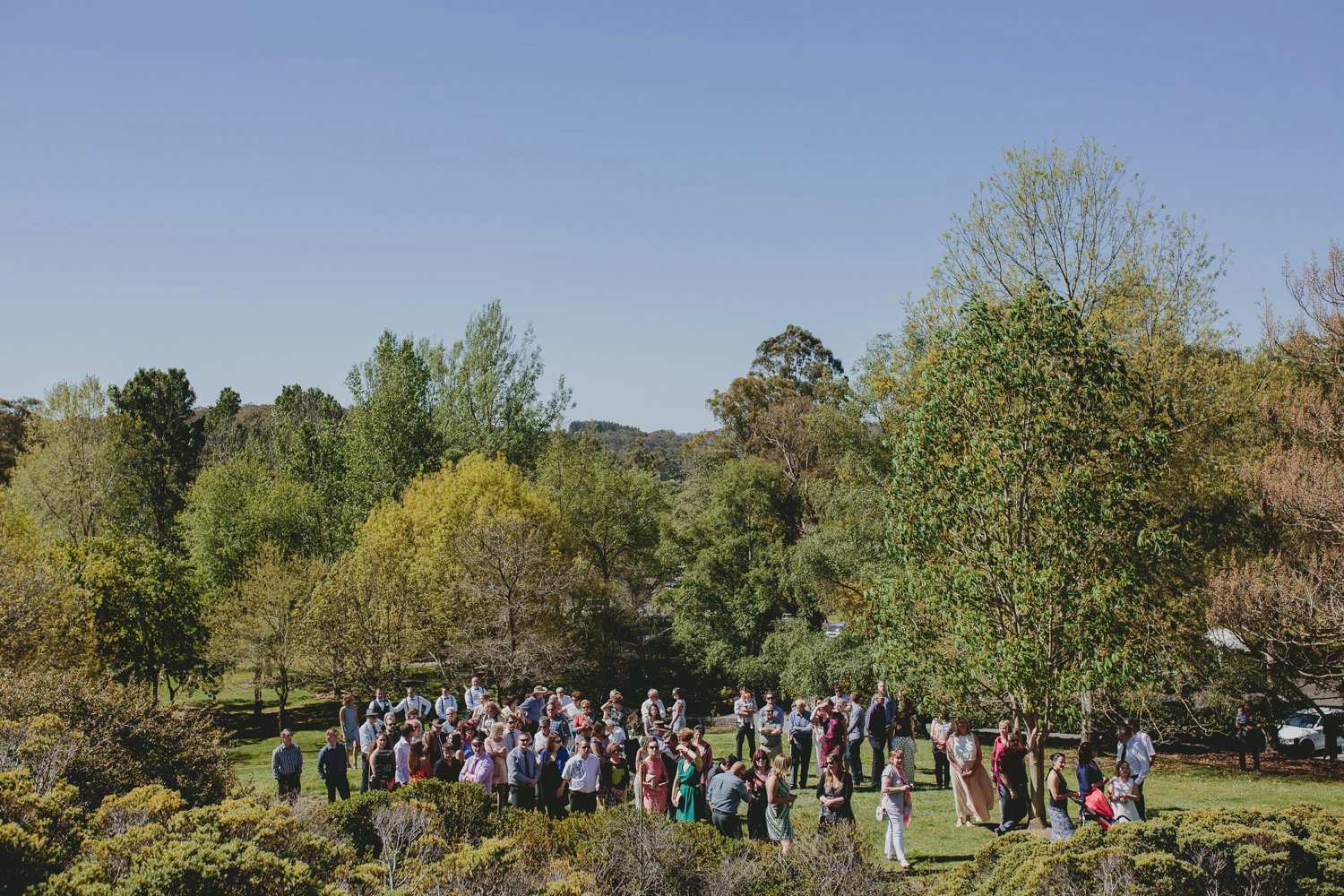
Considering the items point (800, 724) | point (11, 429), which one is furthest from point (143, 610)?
point (11, 429)

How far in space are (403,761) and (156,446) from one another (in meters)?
46.0

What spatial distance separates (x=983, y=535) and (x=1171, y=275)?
13140 millimetres

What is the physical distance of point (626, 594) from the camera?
3531cm

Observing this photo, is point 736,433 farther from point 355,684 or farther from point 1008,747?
point 1008,747

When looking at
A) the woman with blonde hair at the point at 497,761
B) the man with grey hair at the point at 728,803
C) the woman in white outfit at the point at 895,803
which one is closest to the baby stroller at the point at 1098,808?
the woman in white outfit at the point at 895,803

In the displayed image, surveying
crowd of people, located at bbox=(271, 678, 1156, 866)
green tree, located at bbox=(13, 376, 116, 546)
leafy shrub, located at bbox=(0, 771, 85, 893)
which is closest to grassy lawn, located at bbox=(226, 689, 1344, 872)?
crowd of people, located at bbox=(271, 678, 1156, 866)

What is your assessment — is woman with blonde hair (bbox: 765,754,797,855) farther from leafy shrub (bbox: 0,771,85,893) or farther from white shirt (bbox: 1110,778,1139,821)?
leafy shrub (bbox: 0,771,85,893)

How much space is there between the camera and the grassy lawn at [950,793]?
483 inches

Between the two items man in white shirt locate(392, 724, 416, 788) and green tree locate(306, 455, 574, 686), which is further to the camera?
green tree locate(306, 455, 574, 686)

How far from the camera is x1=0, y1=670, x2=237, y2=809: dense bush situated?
1080 centimetres

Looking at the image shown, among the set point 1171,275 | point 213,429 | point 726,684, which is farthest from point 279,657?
point 213,429

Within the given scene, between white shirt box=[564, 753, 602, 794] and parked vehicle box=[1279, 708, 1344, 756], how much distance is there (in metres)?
21.4

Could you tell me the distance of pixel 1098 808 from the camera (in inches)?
440

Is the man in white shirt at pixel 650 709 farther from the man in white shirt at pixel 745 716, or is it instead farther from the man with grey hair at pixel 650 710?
the man in white shirt at pixel 745 716
